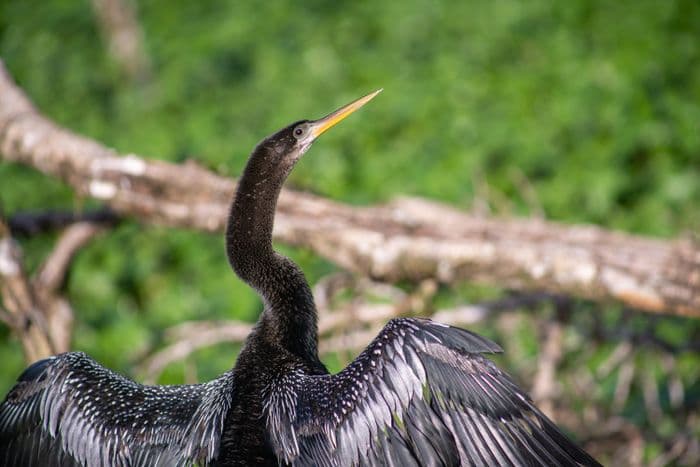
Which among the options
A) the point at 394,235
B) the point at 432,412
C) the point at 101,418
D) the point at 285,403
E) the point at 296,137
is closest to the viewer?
the point at 432,412

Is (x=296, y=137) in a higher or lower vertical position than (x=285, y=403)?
higher

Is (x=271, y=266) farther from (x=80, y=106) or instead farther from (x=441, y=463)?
(x=80, y=106)

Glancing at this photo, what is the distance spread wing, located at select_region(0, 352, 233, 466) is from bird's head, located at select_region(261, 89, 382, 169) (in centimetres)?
91

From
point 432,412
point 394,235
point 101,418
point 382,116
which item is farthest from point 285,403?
point 382,116

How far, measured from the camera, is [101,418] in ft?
12.6

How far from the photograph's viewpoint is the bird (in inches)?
126

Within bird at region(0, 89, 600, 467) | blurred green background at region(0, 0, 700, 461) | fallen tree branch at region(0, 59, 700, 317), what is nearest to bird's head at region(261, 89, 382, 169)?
bird at region(0, 89, 600, 467)

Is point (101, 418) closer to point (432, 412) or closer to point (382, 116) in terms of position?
point (432, 412)

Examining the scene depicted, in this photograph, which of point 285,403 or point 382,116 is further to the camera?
point 382,116

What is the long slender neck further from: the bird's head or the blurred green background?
the blurred green background

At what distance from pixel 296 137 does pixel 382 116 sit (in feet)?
20.7

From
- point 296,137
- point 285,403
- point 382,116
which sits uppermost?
point 382,116

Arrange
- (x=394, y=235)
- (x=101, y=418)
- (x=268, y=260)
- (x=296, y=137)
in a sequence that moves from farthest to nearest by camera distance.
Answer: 1. (x=394, y=235)
2. (x=296, y=137)
3. (x=268, y=260)
4. (x=101, y=418)

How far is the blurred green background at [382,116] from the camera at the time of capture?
27.1 ft
